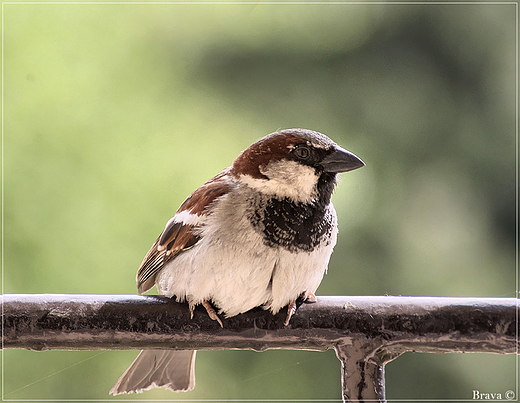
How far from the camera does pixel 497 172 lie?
4.53 ft

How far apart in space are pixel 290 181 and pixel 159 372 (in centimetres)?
33

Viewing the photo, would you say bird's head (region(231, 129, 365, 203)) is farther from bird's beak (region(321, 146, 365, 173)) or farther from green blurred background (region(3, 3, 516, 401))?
green blurred background (region(3, 3, 516, 401))

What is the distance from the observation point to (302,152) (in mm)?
717

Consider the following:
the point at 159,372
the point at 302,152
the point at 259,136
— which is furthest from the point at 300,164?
the point at 259,136

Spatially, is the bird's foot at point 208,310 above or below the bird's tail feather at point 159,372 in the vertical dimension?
above

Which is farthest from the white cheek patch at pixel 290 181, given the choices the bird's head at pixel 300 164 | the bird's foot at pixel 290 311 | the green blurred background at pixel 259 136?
the green blurred background at pixel 259 136

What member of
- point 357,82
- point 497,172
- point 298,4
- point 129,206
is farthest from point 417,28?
point 129,206

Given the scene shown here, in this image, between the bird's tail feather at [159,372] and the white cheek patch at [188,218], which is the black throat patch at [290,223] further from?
the bird's tail feather at [159,372]

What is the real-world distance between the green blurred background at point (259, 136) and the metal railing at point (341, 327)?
614 millimetres

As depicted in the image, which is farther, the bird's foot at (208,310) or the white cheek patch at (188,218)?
the white cheek patch at (188,218)

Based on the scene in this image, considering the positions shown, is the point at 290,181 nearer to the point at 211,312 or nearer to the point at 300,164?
the point at 300,164

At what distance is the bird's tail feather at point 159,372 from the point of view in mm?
765

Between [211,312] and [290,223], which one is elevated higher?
[290,223]

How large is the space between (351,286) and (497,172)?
18.0 inches
